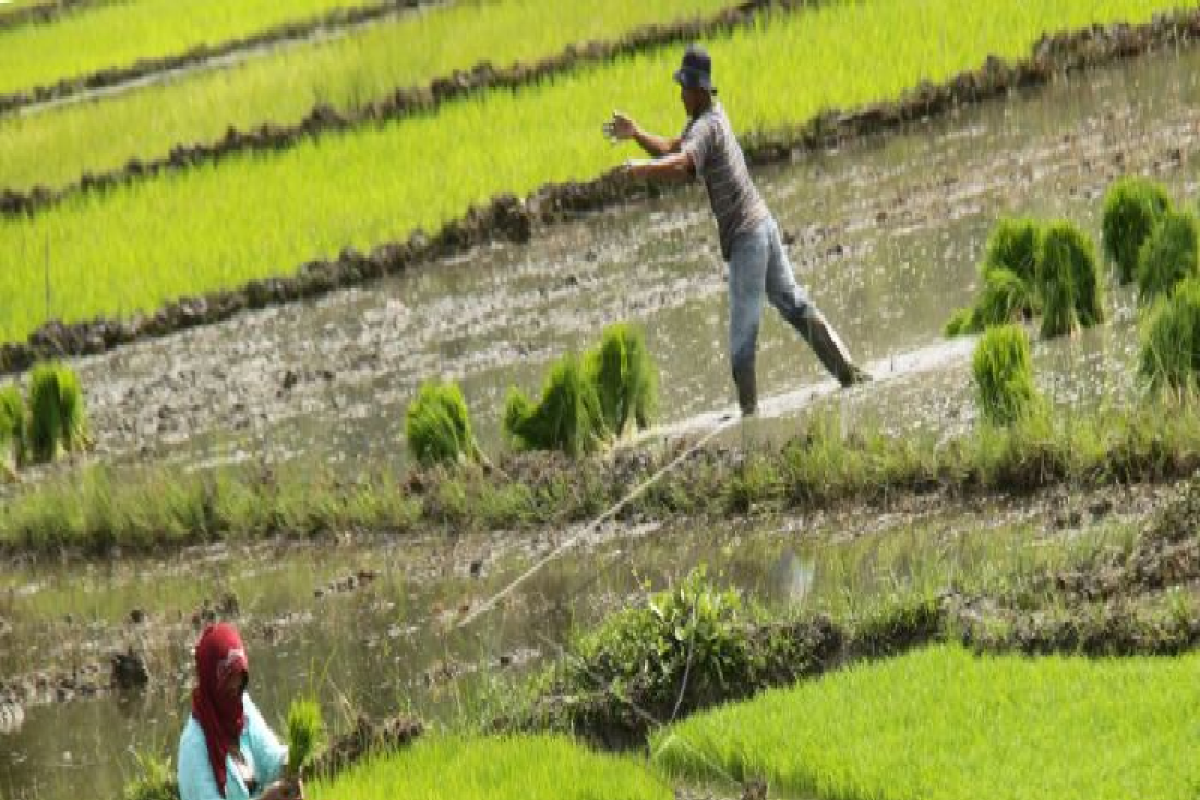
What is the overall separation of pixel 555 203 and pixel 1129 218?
5.16 meters

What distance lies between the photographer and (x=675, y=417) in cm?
1052

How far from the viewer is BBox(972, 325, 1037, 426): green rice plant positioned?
853 centimetres

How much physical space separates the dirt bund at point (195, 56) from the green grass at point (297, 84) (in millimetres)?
1471

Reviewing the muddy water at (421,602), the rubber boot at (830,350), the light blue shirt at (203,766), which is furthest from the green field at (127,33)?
the light blue shirt at (203,766)

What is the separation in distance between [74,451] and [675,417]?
374 cm

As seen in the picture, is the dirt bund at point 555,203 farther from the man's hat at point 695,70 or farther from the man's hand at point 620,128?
the man's hand at point 620,128

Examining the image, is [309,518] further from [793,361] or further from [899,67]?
[899,67]

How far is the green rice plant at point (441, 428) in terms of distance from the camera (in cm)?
1051

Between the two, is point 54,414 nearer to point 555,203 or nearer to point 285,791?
point 555,203

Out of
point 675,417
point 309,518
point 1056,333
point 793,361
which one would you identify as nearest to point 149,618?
point 309,518

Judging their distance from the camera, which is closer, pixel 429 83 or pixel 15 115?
pixel 429 83

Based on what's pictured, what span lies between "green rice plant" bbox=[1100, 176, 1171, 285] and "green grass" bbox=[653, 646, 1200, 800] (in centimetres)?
407

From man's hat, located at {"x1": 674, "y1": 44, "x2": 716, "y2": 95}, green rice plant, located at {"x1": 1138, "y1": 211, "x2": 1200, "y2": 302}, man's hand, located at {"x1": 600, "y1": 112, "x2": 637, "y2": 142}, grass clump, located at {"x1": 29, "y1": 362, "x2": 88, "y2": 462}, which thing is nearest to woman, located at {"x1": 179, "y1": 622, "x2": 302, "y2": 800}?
man's hand, located at {"x1": 600, "y1": 112, "x2": 637, "y2": 142}

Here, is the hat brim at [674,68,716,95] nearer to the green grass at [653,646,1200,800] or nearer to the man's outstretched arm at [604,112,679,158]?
the man's outstretched arm at [604,112,679,158]
